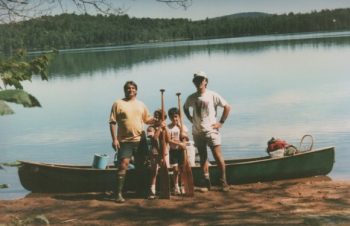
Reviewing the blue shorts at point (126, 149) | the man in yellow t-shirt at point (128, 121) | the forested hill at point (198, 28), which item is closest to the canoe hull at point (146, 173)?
the blue shorts at point (126, 149)

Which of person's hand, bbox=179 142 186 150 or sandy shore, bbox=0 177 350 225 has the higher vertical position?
person's hand, bbox=179 142 186 150

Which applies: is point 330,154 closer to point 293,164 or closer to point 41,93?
point 293,164

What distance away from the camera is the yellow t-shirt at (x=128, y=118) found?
7.04 m

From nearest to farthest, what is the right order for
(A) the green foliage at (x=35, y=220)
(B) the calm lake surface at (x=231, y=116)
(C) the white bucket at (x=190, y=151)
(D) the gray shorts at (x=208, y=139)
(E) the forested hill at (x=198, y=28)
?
1. (A) the green foliage at (x=35, y=220)
2. (D) the gray shorts at (x=208, y=139)
3. (C) the white bucket at (x=190, y=151)
4. (B) the calm lake surface at (x=231, y=116)
5. (E) the forested hill at (x=198, y=28)

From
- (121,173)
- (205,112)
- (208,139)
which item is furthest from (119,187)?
(205,112)

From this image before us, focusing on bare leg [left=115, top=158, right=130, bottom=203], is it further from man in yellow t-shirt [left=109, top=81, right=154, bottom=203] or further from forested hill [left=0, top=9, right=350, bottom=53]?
forested hill [left=0, top=9, right=350, bottom=53]

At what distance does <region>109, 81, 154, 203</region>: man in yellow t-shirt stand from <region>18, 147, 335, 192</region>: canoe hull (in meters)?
0.86

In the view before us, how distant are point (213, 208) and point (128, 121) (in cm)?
160

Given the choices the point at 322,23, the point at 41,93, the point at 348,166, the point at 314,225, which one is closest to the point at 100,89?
the point at 41,93

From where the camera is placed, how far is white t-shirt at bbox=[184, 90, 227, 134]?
7.09 metres

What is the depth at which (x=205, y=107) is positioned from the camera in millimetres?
7082

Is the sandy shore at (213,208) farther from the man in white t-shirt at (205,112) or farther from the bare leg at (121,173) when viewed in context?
the man in white t-shirt at (205,112)

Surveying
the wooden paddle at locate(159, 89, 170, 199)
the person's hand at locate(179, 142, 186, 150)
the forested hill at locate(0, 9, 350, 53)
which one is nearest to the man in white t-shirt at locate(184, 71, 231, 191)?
the person's hand at locate(179, 142, 186, 150)

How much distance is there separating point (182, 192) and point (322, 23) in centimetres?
13879
